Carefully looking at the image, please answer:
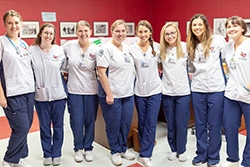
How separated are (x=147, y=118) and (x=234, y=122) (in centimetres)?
79

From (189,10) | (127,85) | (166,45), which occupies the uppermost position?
(189,10)

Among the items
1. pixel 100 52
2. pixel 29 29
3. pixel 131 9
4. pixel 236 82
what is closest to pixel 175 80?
pixel 236 82

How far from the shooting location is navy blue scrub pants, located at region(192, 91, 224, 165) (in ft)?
8.36

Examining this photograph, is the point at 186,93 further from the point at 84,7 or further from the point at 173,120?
the point at 84,7

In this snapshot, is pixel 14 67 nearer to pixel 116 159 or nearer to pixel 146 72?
pixel 146 72

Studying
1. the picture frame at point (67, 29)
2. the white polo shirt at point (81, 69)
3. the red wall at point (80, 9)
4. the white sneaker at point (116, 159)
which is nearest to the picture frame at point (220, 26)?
the red wall at point (80, 9)

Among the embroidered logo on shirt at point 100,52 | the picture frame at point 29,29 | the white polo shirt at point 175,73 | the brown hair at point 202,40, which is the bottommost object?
the white polo shirt at point 175,73

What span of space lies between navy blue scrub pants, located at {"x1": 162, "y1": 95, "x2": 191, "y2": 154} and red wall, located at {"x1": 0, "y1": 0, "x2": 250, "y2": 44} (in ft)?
11.0

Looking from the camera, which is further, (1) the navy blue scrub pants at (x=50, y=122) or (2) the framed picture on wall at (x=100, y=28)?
(2) the framed picture on wall at (x=100, y=28)

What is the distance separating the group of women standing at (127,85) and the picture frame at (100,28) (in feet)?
11.2

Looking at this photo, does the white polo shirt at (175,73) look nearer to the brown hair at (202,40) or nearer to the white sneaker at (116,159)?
the brown hair at (202,40)

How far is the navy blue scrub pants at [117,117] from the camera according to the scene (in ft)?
8.72

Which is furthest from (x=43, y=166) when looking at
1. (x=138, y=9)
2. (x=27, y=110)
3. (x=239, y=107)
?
(x=138, y=9)

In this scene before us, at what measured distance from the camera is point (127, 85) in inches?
104
